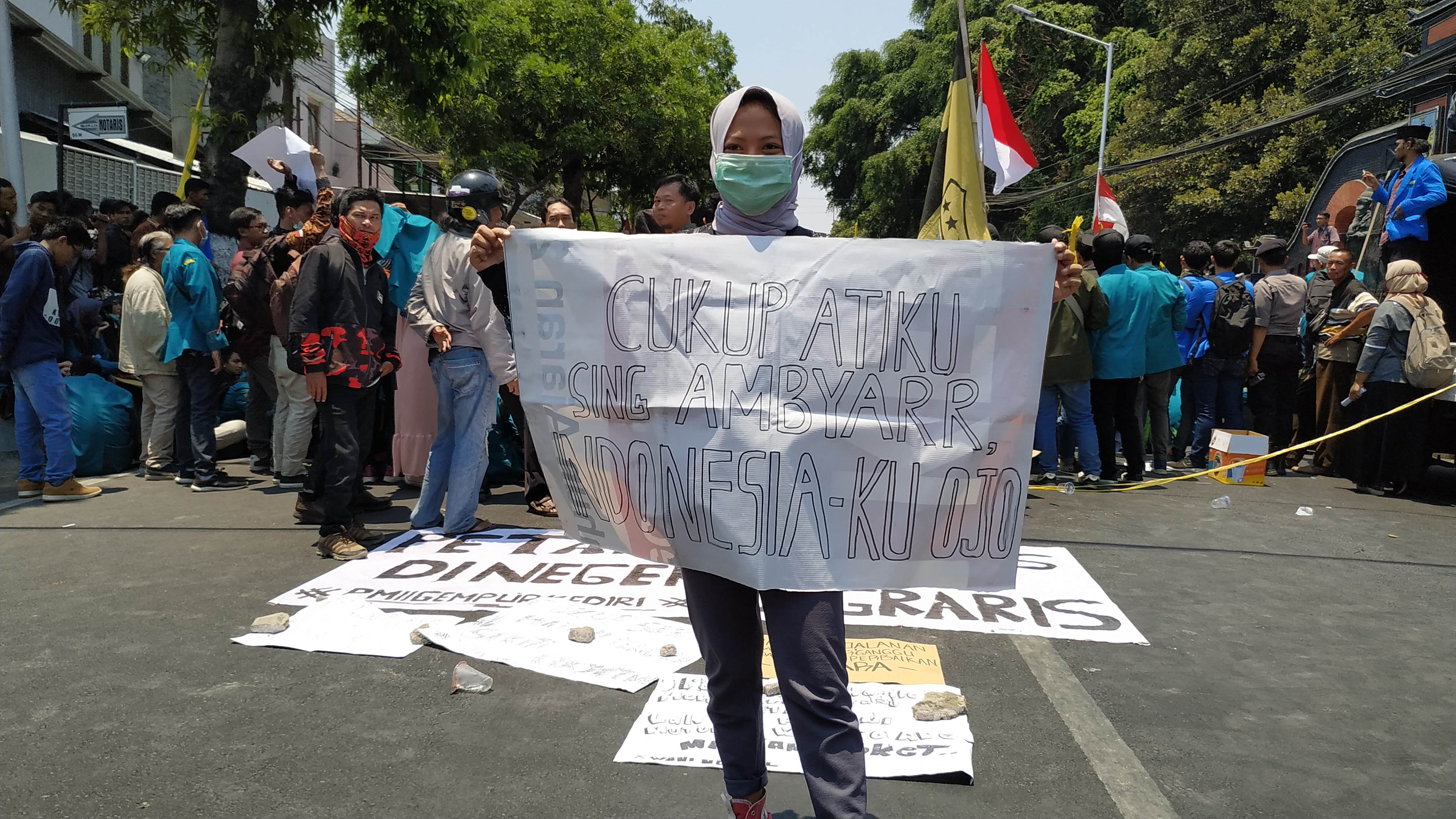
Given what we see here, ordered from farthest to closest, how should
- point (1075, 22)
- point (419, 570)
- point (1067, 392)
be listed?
point (1075, 22), point (1067, 392), point (419, 570)

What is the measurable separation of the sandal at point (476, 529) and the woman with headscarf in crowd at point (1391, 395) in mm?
6898

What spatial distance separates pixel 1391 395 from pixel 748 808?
7.73m

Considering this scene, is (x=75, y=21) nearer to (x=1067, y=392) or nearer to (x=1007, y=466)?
(x=1067, y=392)

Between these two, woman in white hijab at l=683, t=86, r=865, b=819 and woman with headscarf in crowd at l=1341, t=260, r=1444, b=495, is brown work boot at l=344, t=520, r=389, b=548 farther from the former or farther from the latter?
woman with headscarf in crowd at l=1341, t=260, r=1444, b=495

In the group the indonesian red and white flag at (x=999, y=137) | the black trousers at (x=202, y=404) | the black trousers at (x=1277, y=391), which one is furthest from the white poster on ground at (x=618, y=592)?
the black trousers at (x=1277, y=391)

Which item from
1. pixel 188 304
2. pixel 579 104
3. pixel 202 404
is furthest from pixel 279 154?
pixel 579 104

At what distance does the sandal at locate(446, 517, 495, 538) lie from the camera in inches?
236

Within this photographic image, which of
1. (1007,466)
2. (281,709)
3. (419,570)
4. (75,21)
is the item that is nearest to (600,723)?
(281,709)

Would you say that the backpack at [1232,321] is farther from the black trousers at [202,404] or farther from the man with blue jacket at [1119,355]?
the black trousers at [202,404]

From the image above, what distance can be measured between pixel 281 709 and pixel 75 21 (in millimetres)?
22875

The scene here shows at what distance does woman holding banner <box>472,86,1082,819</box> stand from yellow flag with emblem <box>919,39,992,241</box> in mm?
1969

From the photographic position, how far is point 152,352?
7688 millimetres

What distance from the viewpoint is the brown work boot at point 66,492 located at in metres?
7.11

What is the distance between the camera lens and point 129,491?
7508mm
